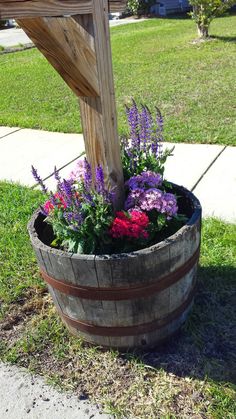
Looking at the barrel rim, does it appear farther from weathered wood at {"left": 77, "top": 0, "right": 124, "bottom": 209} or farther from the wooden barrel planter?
weathered wood at {"left": 77, "top": 0, "right": 124, "bottom": 209}

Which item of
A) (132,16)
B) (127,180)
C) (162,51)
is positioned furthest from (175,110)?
(132,16)

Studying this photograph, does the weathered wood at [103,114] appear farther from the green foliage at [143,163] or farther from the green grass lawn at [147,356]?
the green grass lawn at [147,356]

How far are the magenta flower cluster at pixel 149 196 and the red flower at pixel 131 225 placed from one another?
0.25 feet

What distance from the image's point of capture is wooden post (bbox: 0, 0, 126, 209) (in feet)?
5.74

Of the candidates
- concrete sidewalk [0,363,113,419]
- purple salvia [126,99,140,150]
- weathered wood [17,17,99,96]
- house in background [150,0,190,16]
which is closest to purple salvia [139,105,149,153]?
purple salvia [126,99,140,150]

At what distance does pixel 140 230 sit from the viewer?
2273 millimetres

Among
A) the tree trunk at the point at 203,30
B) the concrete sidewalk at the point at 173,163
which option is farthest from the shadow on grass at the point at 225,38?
the concrete sidewalk at the point at 173,163

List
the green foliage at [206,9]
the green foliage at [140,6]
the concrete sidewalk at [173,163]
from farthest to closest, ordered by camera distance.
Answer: the green foliage at [140,6], the green foliage at [206,9], the concrete sidewalk at [173,163]

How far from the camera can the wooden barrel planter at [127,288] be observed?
84.3 inches

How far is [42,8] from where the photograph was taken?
1.70 m

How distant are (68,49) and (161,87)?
5610 mm

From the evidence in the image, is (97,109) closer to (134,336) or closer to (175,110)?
(134,336)

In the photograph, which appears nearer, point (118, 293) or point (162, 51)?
point (118, 293)

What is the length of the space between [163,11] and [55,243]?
2076 cm
